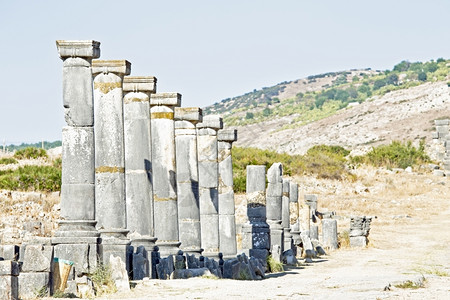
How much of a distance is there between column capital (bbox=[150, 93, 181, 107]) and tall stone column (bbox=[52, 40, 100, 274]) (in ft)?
16.0

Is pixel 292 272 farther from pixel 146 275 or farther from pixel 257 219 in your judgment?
pixel 146 275

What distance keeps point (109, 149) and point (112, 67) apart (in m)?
1.48

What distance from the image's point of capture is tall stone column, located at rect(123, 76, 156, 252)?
736 inches

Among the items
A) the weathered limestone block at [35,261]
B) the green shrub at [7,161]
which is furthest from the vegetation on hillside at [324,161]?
the weathered limestone block at [35,261]

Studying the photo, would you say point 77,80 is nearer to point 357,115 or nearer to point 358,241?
point 358,241

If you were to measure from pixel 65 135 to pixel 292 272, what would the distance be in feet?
27.8

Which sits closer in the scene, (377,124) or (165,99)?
(165,99)

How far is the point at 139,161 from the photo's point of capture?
18828 millimetres

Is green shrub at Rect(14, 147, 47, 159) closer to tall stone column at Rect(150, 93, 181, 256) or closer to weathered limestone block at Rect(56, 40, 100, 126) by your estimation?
tall stone column at Rect(150, 93, 181, 256)

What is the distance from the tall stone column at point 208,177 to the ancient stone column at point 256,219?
949 millimetres

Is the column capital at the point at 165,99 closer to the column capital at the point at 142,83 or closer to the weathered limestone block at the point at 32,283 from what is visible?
the column capital at the point at 142,83

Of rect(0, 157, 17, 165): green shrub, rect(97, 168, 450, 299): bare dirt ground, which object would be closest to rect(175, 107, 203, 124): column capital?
rect(97, 168, 450, 299): bare dirt ground

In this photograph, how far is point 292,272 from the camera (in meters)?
22.3

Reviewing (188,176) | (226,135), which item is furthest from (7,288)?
(226,135)
